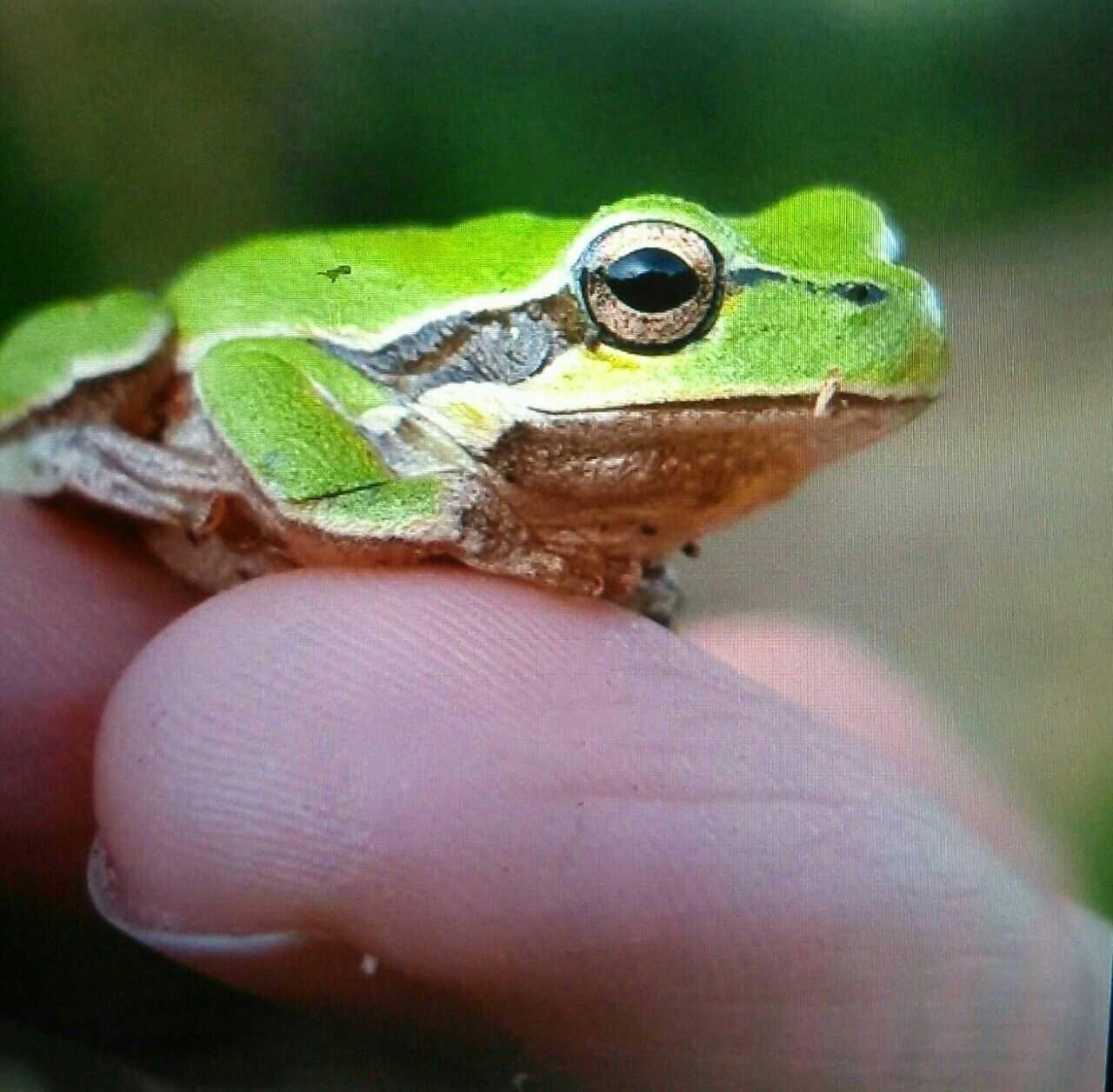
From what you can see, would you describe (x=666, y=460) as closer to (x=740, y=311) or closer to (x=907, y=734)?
(x=740, y=311)

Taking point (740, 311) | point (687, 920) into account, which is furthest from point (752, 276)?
point (687, 920)

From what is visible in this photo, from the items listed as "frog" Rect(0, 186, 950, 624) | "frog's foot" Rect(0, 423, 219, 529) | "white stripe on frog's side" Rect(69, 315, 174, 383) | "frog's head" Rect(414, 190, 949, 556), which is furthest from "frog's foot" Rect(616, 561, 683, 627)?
"white stripe on frog's side" Rect(69, 315, 174, 383)

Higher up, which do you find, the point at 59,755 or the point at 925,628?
the point at 925,628

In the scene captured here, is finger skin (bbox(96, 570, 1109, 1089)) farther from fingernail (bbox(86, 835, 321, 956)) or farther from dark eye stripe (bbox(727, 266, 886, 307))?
dark eye stripe (bbox(727, 266, 886, 307))

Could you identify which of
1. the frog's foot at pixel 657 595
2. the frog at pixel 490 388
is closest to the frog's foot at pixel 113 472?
the frog at pixel 490 388

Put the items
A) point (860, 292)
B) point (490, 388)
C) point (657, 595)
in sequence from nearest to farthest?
point (860, 292) → point (490, 388) → point (657, 595)

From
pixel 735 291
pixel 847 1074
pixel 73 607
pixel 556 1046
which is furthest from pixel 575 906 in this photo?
pixel 73 607

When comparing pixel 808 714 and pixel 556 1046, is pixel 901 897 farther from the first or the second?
pixel 556 1046
